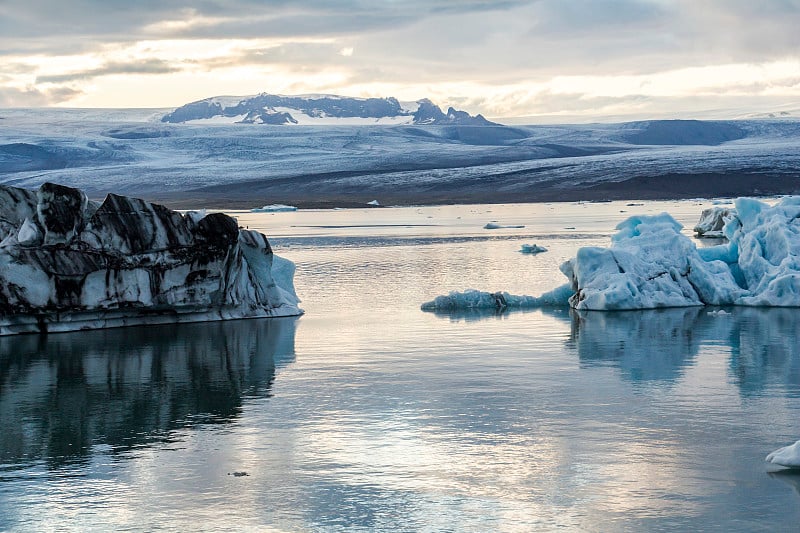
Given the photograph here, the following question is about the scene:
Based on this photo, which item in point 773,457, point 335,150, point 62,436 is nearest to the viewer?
point 773,457

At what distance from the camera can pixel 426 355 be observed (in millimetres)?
14906

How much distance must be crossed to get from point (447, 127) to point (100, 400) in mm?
152447

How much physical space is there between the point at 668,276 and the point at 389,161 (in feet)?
323

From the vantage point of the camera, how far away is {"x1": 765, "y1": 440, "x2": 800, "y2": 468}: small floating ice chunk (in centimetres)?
866

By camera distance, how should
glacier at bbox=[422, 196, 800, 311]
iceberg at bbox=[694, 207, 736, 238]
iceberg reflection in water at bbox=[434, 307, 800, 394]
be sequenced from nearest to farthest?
iceberg reflection in water at bbox=[434, 307, 800, 394]
glacier at bbox=[422, 196, 800, 311]
iceberg at bbox=[694, 207, 736, 238]

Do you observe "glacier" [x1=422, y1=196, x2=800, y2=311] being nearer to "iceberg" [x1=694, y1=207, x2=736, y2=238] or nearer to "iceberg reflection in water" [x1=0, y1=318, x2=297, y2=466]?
"iceberg reflection in water" [x1=0, y1=318, x2=297, y2=466]

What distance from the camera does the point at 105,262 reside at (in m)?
16.7

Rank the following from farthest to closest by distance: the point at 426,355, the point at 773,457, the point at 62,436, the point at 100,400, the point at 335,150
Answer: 1. the point at 335,150
2. the point at 426,355
3. the point at 100,400
4. the point at 62,436
5. the point at 773,457

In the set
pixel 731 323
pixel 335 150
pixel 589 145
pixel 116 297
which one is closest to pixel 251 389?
pixel 116 297

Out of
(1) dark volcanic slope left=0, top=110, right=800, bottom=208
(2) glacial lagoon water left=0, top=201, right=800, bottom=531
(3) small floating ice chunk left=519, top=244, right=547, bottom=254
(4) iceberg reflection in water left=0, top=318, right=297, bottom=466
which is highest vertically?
(1) dark volcanic slope left=0, top=110, right=800, bottom=208

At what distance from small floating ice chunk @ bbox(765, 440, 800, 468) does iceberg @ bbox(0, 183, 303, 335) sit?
35.0 ft

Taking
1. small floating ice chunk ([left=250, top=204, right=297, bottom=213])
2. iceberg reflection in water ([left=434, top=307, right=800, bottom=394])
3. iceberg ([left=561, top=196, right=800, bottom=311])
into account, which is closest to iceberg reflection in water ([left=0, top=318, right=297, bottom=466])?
iceberg reflection in water ([left=434, top=307, right=800, bottom=394])

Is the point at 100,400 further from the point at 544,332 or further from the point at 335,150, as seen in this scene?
the point at 335,150

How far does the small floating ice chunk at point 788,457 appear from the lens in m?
8.66
